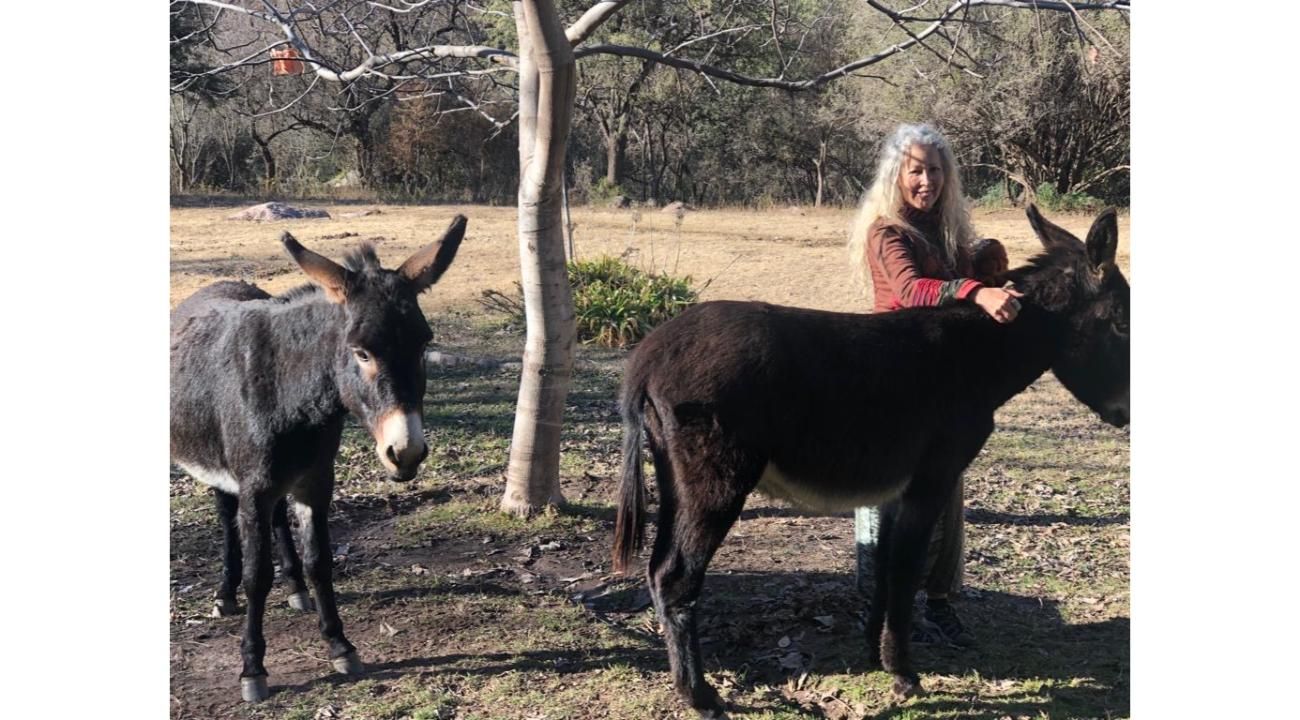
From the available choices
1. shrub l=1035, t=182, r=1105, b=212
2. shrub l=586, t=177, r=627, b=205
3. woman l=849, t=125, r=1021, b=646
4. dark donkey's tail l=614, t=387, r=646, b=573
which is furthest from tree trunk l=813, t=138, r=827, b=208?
dark donkey's tail l=614, t=387, r=646, b=573

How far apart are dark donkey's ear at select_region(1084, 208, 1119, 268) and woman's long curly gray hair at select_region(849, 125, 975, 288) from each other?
1.39 feet

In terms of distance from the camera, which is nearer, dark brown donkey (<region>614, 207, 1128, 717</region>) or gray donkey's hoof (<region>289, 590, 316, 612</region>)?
dark brown donkey (<region>614, 207, 1128, 717</region>)

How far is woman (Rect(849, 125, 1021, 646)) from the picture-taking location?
11.0ft

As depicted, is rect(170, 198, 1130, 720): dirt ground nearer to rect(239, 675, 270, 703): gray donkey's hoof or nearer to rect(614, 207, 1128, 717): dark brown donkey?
rect(239, 675, 270, 703): gray donkey's hoof

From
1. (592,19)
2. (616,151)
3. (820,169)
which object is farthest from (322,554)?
(616,151)

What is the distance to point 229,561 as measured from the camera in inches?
158

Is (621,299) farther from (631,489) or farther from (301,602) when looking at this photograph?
(631,489)

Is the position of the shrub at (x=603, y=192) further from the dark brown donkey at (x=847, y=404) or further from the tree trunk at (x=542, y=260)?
the dark brown donkey at (x=847, y=404)

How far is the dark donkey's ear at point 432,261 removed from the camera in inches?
126

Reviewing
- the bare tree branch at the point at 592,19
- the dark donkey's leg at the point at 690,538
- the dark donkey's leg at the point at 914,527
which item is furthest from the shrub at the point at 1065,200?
A: the dark donkey's leg at the point at 690,538

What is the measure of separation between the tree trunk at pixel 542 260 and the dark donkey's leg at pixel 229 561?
1460 millimetres

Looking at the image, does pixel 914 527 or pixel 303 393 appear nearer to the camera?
pixel 303 393

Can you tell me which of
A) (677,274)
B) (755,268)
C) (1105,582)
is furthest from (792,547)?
(677,274)

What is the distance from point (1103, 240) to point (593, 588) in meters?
2.55
